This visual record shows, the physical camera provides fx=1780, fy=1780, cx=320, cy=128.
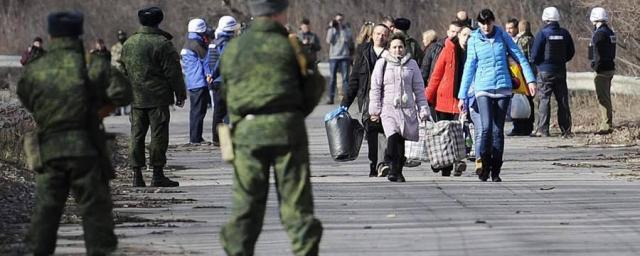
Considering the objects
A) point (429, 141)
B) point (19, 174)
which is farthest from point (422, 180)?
point (19, 174)

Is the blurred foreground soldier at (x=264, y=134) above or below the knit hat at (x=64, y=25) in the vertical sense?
below

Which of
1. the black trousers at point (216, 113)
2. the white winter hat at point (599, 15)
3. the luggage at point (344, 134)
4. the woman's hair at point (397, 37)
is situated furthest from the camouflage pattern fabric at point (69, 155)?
the white winter hat at point (599, 15)

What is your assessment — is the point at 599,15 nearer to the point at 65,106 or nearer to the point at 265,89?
the point at 65,106

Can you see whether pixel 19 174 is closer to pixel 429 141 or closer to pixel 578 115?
pixel 429 141

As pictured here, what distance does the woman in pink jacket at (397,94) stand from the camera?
55.0 ft

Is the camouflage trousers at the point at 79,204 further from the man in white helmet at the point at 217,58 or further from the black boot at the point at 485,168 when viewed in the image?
the man in white helmet at the point at 217,58

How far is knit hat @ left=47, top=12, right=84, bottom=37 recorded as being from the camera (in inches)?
401

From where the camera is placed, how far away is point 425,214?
13.5 meters

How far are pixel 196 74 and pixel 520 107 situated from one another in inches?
170

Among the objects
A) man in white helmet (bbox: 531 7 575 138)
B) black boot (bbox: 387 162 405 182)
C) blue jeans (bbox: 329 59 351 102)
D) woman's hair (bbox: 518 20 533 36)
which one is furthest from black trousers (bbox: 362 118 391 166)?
blue jeans (bbox: 329 59 351 102)

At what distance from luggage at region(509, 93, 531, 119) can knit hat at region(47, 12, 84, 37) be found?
537 inches

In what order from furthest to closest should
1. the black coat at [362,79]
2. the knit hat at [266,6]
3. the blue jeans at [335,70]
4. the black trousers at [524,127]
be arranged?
the blue jeans at [335,70] < the black trousers at [524,127] < the black coat at [362,79] < the knit hat at [266,6]

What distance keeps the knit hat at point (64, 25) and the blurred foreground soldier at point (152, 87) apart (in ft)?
19.3

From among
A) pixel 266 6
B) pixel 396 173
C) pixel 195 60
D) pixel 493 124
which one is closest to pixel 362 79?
pixel 396 173
